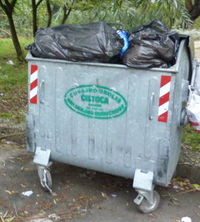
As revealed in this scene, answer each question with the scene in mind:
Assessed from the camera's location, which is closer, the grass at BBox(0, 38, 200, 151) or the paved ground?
the paved ground

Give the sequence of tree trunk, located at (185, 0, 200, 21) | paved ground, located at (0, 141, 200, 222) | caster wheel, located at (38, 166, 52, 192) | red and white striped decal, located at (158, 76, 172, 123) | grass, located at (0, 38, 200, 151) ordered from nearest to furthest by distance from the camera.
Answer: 1. red and white striped decal, located at (158, 76, 172, 123)
2. paved ground, located at (0, 141, 200, 222)
3. caster wheel, located at (38, 166, 52, 192)
4. grass, located at (0, 38, 200, 151)
5. tree trunk, located at (185, 0, 200, 21)

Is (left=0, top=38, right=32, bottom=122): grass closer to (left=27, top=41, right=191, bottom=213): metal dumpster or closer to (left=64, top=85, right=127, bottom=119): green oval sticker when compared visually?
(left=27, top=41, right=191, bottom=213): metal dumpster

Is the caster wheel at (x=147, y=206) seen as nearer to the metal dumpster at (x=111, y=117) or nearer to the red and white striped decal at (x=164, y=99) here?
the metal dumpster at (x=111, y=117)

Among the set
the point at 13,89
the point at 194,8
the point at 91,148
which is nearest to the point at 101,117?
the point at 91,148

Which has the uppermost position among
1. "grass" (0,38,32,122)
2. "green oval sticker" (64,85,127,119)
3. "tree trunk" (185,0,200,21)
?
"tree trunk" (185,0,200,21)

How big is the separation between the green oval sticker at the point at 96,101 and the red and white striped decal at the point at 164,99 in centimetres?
30

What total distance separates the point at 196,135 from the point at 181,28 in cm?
169

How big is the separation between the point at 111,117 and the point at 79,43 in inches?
26.4

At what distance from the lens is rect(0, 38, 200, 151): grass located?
466 cm

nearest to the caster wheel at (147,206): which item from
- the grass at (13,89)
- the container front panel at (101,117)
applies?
the container front panel at (101,117)

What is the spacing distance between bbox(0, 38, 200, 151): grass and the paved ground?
1107 millimetres

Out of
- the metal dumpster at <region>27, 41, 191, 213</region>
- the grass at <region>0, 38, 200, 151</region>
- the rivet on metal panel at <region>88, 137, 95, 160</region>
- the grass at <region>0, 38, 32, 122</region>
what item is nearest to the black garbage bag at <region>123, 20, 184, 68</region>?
the metal dumpster at <region>27, 41, 191, 213</region>

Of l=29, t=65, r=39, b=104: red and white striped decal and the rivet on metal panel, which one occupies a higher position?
l=29, t=65, r=39, b=104: red and white striped decal

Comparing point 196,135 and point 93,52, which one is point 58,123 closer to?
point 93,52
